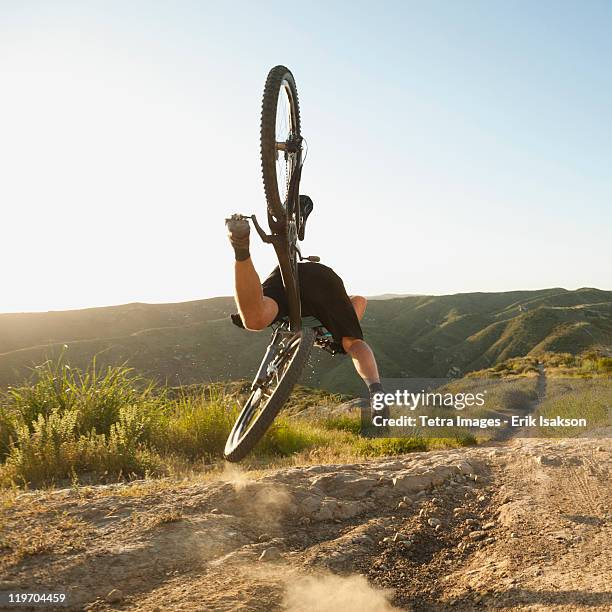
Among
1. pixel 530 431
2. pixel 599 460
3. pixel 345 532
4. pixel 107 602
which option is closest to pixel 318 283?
pixel 345 532

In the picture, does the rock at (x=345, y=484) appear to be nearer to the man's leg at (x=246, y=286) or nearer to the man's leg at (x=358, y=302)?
the man's leg at (x=358, y=302)

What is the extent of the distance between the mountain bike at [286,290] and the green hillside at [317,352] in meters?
41.5

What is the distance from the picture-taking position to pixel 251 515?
15.5ft

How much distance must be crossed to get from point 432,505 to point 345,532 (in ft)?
3.10

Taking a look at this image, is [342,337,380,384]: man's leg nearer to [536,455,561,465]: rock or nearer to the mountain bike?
the mountain bike

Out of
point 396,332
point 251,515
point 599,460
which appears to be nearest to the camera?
point 251,515

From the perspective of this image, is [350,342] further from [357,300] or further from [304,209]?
[304,209]

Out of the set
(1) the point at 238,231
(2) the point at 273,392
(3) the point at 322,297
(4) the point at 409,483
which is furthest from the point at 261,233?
(4) the point at 409,483

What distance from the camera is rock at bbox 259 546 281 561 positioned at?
394cm

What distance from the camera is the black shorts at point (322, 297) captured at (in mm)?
4574

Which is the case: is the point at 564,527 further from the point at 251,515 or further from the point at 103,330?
the point at 103,330

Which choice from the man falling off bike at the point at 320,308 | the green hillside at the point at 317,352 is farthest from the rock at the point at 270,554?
the green hillside at the point at 317,352

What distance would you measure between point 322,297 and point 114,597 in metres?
2.57

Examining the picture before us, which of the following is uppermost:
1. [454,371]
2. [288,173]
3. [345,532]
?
[288,173]
